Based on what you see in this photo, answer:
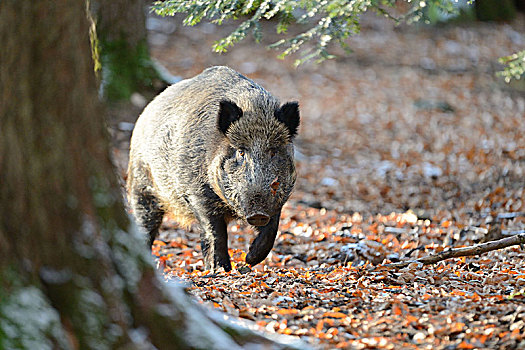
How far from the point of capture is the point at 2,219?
9.91 ft

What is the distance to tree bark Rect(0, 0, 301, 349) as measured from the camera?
9.93 feet

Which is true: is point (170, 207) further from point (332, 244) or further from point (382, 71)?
point (382, 71)

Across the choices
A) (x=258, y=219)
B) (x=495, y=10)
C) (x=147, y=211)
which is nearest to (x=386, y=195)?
(x=147, y=211)

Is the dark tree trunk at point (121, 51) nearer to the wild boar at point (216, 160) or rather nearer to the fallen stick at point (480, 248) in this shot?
the wild boar at point (216, 160)

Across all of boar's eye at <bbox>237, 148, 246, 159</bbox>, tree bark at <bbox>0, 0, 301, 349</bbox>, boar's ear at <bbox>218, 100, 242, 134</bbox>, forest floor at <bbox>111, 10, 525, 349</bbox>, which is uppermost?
tree bark at <bbox>0, 0, 301, 349</bbox>

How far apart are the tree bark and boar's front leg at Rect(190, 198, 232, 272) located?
260cm

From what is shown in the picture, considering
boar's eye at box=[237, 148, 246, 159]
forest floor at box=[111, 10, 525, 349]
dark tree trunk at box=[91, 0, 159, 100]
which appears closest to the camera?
forest floor at box=[111, 10, 525, 349]

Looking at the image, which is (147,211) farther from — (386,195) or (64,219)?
(386,195)

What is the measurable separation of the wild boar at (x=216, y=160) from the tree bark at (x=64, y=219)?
202 centimetres

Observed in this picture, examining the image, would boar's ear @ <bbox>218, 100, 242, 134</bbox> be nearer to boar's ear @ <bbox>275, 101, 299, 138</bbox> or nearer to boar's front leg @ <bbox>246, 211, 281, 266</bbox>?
boar's ear @ <bbox>275, 101, 299, 138</bbox>

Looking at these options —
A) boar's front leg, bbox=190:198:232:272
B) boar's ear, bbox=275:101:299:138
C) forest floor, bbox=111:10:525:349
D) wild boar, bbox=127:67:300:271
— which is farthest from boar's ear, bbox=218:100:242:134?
forest floor, bbox=111:10:525:349

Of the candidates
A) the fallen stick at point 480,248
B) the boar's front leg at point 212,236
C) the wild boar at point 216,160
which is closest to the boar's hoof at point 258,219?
the wild boar at point 216,160

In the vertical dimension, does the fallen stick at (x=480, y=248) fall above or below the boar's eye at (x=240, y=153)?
below

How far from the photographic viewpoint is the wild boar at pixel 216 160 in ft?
18.3
